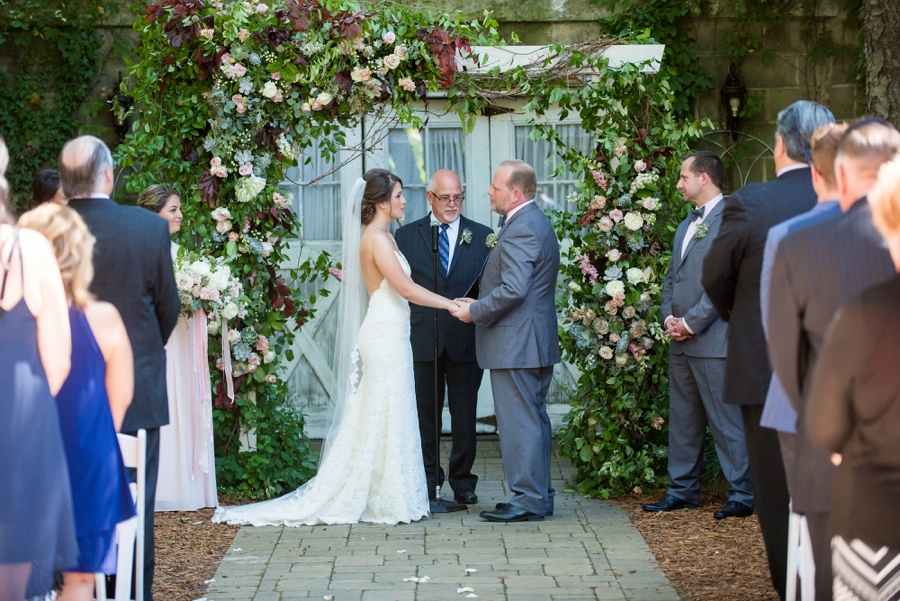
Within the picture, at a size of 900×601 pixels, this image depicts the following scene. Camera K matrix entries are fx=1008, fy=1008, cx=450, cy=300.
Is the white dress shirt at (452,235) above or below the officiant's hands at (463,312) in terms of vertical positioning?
above

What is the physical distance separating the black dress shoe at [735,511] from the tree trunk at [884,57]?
2422mm

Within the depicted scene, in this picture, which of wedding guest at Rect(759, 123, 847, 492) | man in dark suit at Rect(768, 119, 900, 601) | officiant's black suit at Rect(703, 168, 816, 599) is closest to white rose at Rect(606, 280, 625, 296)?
officiant's black suit at Rect(703, 168, 816, 599)

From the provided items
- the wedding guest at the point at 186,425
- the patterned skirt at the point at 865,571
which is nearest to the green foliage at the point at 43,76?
the wedding guest at the point at 186,425

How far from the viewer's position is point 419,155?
28.2 ft

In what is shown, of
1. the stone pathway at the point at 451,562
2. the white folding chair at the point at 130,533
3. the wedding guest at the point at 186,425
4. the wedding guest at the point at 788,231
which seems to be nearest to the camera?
the wedding guest at the point at 788,231

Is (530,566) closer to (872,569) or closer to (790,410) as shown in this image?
(790,410)

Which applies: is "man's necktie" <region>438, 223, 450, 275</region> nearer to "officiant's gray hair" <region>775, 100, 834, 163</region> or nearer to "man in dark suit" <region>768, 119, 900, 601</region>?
"officiant's gray hair" <region>775, 100, 834, 163</region>

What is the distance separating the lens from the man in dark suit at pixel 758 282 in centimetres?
395

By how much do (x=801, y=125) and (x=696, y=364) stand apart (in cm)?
215

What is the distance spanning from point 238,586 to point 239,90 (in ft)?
9.83

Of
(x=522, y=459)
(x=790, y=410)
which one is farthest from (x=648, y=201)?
(x=790, y=410)

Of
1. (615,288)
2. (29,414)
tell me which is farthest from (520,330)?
(29,414)

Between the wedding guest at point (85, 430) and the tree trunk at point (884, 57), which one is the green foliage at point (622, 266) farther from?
the wedding guest at point (85, 430)

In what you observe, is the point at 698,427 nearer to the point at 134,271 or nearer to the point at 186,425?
the point at 186,425
